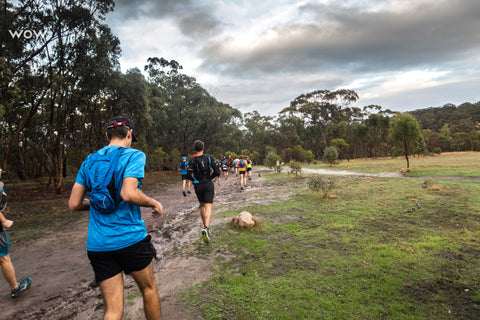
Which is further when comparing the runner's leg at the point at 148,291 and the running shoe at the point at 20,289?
the running shoe at the point at 20,289

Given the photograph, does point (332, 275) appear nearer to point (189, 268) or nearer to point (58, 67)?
point (189, 268)

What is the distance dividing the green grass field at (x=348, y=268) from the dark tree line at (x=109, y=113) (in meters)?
10.7

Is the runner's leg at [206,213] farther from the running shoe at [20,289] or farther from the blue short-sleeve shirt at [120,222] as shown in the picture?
the blue short-sleeve shirt at [120,222]

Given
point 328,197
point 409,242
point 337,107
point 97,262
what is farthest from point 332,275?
point 337,107

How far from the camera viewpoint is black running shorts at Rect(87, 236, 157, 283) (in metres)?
1.93

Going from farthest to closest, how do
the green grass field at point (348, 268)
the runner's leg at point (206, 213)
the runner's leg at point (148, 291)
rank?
the runner's leg at point (206, 213) < the green grass field at point (348, 268) < the runner's leg at point (148, 291)

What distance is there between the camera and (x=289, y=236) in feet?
17.3

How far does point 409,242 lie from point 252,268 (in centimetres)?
309

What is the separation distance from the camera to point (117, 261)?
1.97 meters

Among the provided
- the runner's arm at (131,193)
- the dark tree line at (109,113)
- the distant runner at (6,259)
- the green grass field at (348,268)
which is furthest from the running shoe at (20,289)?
the dark tree line at (109,113)

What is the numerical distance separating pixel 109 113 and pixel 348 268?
22534 mm

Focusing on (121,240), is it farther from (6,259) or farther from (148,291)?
(6,259)

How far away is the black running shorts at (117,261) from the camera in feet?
6.33

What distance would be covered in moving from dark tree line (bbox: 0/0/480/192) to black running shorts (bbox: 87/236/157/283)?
10599 mm
